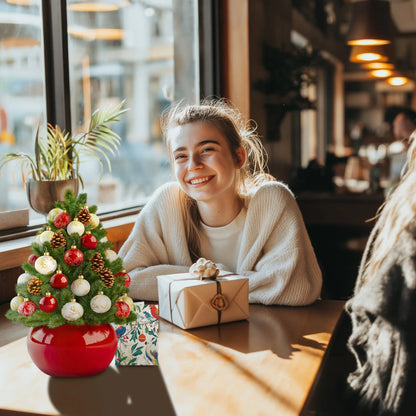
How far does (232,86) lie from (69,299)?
235cm

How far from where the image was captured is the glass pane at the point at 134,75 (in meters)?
2.63

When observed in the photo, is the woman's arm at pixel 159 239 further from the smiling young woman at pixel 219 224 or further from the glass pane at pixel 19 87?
the glass pane at pixel 19 87

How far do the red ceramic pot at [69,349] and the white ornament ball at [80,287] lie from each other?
0.06m

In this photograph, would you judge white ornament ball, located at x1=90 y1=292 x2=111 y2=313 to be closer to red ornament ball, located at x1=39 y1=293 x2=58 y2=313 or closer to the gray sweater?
red ornament ball, located at x1=39 y1=293 x2=58 y2=313

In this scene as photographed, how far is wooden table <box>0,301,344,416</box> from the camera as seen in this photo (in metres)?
0.95

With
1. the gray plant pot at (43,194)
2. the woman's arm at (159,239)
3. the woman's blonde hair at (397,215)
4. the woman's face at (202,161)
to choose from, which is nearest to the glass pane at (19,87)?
the gray plant pot at (43,194)

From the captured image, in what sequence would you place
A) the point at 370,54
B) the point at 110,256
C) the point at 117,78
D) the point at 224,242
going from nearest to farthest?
the point at 110,256 < the point at 224,242 < the point at 117,78 < the point at 370,54

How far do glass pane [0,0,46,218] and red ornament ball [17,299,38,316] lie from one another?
39.9 inches

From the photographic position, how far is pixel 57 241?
106cm

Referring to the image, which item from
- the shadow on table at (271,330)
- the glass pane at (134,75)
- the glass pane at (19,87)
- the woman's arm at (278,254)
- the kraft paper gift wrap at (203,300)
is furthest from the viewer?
the glass pane at (134,75)

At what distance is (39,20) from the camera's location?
2047mm

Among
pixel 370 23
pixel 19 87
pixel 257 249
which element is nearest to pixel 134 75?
pixel 19 87

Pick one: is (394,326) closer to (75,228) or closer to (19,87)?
(75,228)

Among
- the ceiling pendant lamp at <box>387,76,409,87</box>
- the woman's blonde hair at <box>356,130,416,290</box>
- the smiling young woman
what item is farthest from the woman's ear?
the ceiling pendant lamp at <box>387,76,409,87</box>
